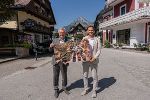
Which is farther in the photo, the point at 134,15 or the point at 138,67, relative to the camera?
the point at 134,15

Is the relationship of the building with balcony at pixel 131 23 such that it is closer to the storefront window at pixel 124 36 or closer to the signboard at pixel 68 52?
the storefront window at pixel 124 36

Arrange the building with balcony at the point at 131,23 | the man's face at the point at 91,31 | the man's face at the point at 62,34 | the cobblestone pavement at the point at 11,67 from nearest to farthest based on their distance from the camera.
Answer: the man's face at the point at 91,31 → the man's face at the point at 62,34 → the cobblestone pavement at the point at 11,67 → the building with balcony at the point at 131,23

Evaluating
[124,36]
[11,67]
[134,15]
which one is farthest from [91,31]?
[124,36]

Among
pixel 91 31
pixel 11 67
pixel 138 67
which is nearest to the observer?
pixel 91 31

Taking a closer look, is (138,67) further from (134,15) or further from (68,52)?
(134,15)

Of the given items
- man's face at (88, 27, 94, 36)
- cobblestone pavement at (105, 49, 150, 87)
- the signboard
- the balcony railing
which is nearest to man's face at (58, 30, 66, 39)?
the signboard

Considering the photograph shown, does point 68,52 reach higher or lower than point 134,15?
lower

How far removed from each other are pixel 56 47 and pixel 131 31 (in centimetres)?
1490

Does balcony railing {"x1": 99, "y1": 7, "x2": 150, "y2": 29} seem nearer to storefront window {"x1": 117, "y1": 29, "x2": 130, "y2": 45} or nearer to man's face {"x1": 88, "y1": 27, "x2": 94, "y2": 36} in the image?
storefront window {"x1": 117, "y1": 29, "x2": 130, "y2": 45}

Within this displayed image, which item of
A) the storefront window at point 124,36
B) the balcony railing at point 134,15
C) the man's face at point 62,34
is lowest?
the man's face at point 62,34

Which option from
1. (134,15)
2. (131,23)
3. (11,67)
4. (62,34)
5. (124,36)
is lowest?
(11,67)

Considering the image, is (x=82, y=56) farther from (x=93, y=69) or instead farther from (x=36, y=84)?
(x=36, y=84)

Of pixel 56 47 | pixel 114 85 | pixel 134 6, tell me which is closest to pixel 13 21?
pixel 56 47

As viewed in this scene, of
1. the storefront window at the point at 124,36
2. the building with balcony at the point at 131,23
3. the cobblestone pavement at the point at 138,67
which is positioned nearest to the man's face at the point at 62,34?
the cobblestone pavement at the point at 138,67
